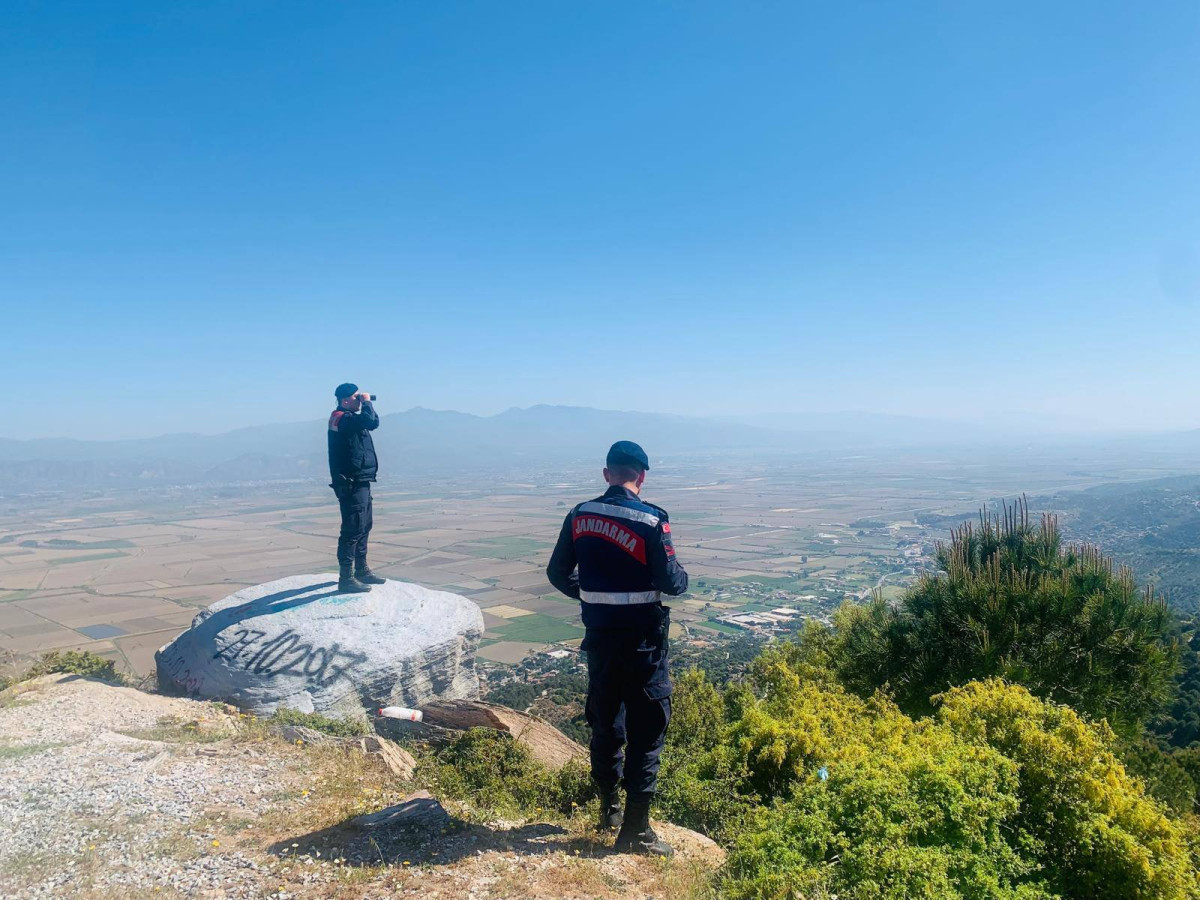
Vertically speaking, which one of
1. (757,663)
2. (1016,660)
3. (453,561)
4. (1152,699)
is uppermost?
(1016,660)

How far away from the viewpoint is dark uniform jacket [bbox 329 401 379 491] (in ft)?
31.7

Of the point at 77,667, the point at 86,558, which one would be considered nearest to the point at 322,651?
the point at 77,667

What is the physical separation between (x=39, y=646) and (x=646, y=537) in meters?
31.8

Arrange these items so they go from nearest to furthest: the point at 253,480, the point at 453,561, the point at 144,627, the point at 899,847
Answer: the point at 899,847 < the point at 144,627 < the point at 453,561 < the point at 253,480

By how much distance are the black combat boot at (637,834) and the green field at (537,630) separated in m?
26.6

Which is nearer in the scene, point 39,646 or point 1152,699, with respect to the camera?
point 1152,699

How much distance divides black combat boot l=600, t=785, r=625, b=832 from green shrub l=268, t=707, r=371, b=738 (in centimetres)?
449

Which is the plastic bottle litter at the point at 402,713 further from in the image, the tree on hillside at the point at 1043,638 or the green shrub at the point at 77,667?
the tree on hillside at the point at 1043,638

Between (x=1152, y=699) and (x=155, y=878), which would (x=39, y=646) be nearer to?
(x=155, y=878)

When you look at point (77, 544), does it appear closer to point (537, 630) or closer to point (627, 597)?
point (537, 630)

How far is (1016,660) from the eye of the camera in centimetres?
799

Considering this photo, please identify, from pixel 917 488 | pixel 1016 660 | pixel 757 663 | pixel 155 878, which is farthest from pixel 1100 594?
pixel 917 488

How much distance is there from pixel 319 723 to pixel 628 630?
614 cm

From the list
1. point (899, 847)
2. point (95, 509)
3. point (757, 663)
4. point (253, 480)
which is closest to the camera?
point (899, 847)
